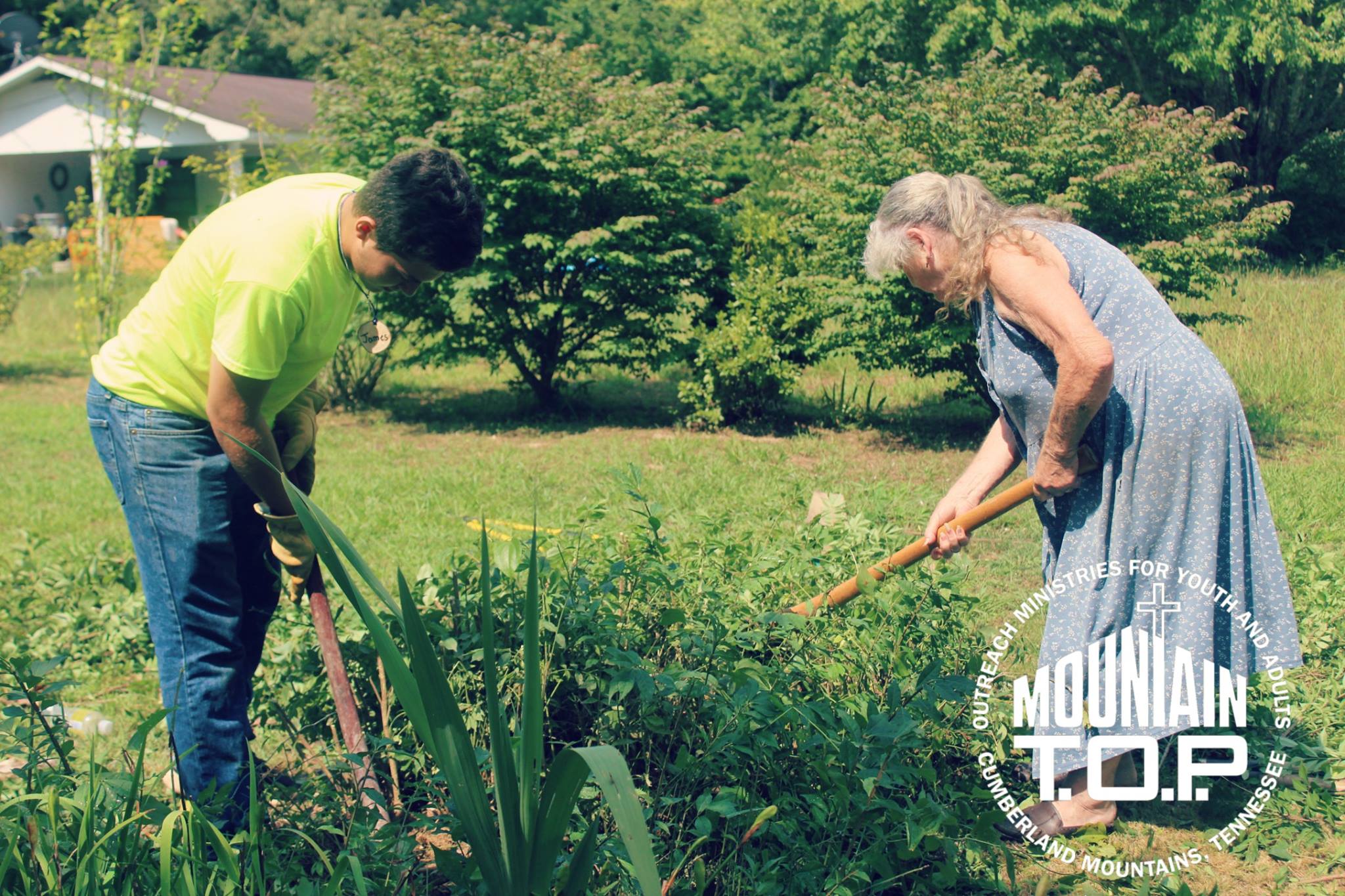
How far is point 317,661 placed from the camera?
332cm

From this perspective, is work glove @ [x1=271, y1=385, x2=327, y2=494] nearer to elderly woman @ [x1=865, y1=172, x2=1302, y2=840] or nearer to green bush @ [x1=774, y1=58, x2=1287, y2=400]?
elderly woman @ [x1=865, y1=172, x2=1302, y2=840]

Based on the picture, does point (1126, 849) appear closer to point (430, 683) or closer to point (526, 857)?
point (526, 857)

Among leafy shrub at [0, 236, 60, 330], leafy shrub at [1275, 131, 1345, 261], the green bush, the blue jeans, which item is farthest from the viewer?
leafy shrub at [1275, 131, 1345, 261]

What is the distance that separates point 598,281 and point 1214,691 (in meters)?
6.52

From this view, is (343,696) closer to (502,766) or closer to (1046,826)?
(502,766)

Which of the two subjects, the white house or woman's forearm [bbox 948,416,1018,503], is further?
the white house

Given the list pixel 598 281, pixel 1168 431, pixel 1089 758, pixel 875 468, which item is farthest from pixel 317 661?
pixel 598 281

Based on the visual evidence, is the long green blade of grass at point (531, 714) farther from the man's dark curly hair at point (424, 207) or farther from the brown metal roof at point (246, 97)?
the brown metal roof at point (246, 97)

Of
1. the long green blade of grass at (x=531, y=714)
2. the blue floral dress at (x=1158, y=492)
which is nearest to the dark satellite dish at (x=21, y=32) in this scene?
the blue floral dress at (x=1158, y=492)

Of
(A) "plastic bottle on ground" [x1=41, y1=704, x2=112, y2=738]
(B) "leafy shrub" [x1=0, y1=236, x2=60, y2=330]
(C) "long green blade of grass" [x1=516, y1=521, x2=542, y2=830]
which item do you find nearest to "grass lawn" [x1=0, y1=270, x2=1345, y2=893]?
(A) "plastic bottle on ground" [x1=41, y1=704, x2=112, y2=738]

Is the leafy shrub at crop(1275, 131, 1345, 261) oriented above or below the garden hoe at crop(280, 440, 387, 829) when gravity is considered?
above

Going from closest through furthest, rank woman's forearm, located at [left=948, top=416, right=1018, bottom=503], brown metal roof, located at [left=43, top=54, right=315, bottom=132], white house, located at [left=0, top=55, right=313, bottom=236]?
woman's forearm, located at [left=948, top=416, right=1018, bottom=503], brown metal roof, located at [left=43, top=54, right=315, bottom=132], white house, located at [left=0, top=55, right=313, bottom=236]

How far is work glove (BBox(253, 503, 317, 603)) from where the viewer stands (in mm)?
2793

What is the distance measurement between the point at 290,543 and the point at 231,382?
477 mm
